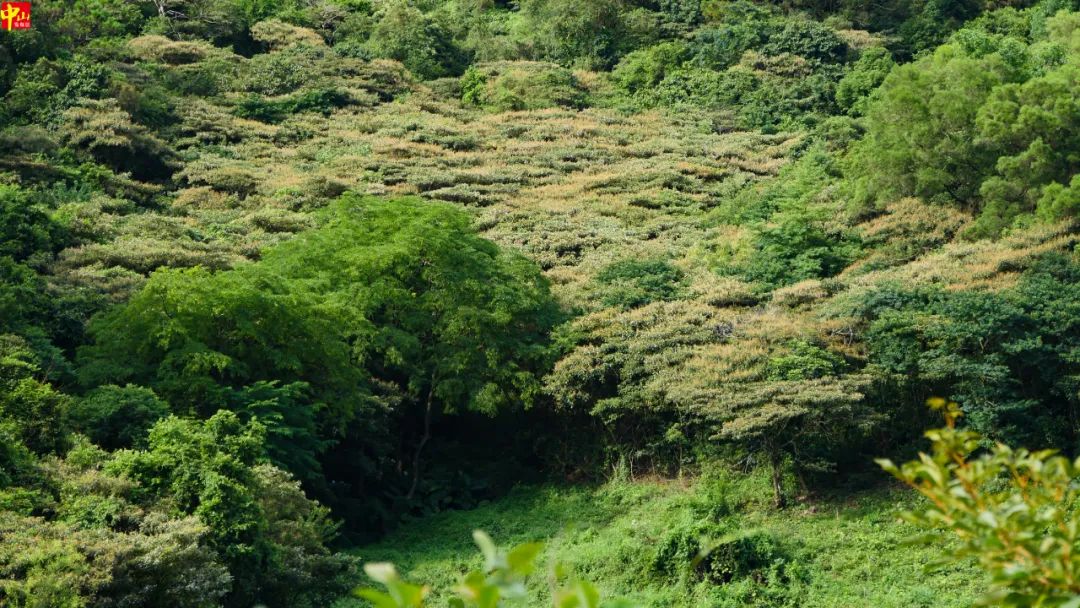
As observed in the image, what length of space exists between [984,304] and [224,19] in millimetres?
38876

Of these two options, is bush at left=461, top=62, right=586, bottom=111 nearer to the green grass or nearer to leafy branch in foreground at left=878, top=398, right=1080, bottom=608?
the green grass

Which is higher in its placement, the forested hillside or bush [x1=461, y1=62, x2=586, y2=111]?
bush [x1=461, y1=62, x2=586, y2=111]

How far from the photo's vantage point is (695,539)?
55.6 feet

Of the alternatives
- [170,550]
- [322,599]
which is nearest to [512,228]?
[322,599]

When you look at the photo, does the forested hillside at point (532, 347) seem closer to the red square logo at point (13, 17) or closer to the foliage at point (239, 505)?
the foliage at point (239, 505)

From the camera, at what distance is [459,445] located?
23.9m

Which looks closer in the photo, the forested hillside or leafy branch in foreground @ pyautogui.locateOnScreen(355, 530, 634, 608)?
leafy branch in foreground @ pyautogui.locateOnScreen(355, 530, 634, 608)

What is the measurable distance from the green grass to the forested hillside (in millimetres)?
78

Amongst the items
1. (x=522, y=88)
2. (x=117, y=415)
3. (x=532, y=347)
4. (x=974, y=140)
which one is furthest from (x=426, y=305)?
(x=522, y=88)

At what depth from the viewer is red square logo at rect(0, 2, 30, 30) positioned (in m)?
38.9

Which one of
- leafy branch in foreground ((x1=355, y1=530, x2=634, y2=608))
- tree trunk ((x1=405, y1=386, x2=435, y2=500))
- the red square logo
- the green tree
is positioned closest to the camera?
leafy branch in foreground ((x1=355, y1=530, x2=634, y2=608))

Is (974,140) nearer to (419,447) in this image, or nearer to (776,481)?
(776,481)

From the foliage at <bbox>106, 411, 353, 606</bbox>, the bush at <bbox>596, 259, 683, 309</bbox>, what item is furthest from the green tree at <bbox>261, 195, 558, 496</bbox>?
the foliage at <bbox>106, 411, 353, 606</bbox>

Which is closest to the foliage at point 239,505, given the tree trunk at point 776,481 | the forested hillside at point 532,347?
the forested hillside at point 532,347
